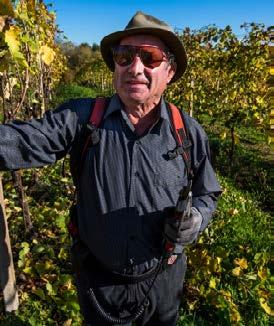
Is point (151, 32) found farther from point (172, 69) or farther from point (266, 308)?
point (266, 308)

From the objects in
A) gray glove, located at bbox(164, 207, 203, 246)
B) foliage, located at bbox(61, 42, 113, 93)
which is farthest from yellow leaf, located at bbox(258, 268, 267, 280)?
foliage, located at bbox(61, 42, 113, 93)

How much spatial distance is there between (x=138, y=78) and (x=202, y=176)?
24.8 inches

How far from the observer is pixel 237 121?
24.3ft

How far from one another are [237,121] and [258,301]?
4.58 metres

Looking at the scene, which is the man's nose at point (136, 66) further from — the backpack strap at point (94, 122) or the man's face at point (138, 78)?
the backpack strap at point (94, 122)

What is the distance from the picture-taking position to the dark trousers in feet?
6.75

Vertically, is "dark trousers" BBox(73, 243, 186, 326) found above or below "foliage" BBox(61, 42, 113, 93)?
below

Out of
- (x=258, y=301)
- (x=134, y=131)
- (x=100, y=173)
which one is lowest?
(x=258, y=301)

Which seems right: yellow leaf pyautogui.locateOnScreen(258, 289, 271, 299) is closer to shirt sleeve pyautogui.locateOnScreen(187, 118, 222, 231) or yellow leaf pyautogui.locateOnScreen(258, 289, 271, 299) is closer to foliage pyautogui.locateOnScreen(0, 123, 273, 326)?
foliage pyautogui.locateOnScreen(0, 123, 273, 326)

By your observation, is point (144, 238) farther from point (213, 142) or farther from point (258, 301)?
point (213, 142)

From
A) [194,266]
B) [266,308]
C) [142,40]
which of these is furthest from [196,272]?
[142,40]

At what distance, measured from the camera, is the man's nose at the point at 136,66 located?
72.9 inches

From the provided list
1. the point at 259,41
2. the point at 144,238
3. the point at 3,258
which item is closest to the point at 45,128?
the point at 144,238

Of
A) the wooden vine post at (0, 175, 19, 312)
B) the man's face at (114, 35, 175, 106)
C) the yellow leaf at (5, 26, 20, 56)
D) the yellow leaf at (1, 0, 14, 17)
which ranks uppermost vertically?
the yellow leaf at (1, 0, 14, 17)
